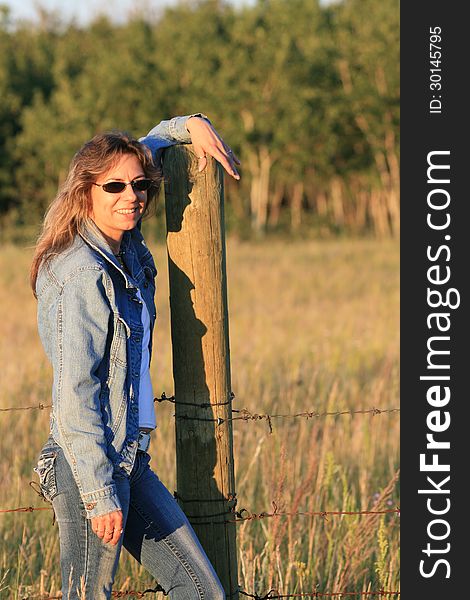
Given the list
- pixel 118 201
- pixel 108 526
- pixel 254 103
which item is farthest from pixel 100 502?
pixel 254 103

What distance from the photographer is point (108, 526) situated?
118 inches

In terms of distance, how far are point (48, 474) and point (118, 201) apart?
0.85 metres

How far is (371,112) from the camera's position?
39688 mm

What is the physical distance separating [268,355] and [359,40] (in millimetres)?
34009

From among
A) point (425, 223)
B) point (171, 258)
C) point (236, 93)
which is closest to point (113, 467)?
point (171, 258)

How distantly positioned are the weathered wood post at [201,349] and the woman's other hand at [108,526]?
508mm

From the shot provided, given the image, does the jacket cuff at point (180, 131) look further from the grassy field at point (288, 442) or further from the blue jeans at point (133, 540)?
the grassy field at point (288, 442)

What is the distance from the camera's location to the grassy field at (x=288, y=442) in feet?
14.6

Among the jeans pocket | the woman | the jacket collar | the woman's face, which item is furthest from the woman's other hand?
the woman's face

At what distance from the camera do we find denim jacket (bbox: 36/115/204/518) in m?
2.97

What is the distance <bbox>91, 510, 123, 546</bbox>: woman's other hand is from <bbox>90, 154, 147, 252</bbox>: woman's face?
87 cm

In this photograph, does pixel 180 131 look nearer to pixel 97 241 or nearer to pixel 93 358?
pixel 97 241

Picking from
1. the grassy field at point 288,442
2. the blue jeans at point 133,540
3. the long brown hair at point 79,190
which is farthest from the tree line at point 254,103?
the blue jeans at point 133,540

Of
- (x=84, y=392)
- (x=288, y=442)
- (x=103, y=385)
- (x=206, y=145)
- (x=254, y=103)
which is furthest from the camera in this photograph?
(x=254, y=103)
